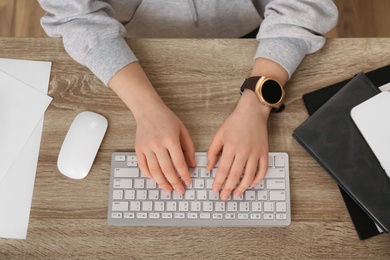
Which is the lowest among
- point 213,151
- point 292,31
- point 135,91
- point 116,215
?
point 116,215

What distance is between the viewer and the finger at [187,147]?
28.0 inches

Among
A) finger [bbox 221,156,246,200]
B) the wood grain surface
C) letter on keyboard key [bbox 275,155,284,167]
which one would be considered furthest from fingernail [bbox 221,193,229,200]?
the wood grain surface

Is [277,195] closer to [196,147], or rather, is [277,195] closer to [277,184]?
[277,184]

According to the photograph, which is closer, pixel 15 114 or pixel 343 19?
pixel 15 114

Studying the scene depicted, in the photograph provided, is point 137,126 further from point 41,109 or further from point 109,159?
point 41,109

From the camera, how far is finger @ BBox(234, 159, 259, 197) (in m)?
0.69

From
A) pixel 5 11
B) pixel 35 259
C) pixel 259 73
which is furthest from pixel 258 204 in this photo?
pixel 5 11

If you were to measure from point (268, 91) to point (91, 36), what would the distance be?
1.08 feet

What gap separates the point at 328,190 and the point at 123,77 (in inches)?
16.1

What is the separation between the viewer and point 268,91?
0.73 meters

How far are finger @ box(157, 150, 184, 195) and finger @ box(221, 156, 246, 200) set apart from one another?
7cm

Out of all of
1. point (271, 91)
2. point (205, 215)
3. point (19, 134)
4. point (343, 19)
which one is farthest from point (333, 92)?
point (343, 19)

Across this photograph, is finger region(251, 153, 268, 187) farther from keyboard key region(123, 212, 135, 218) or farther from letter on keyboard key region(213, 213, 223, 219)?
keyboard key region(123, 212, 135, 218)

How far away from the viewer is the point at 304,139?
0.70m
